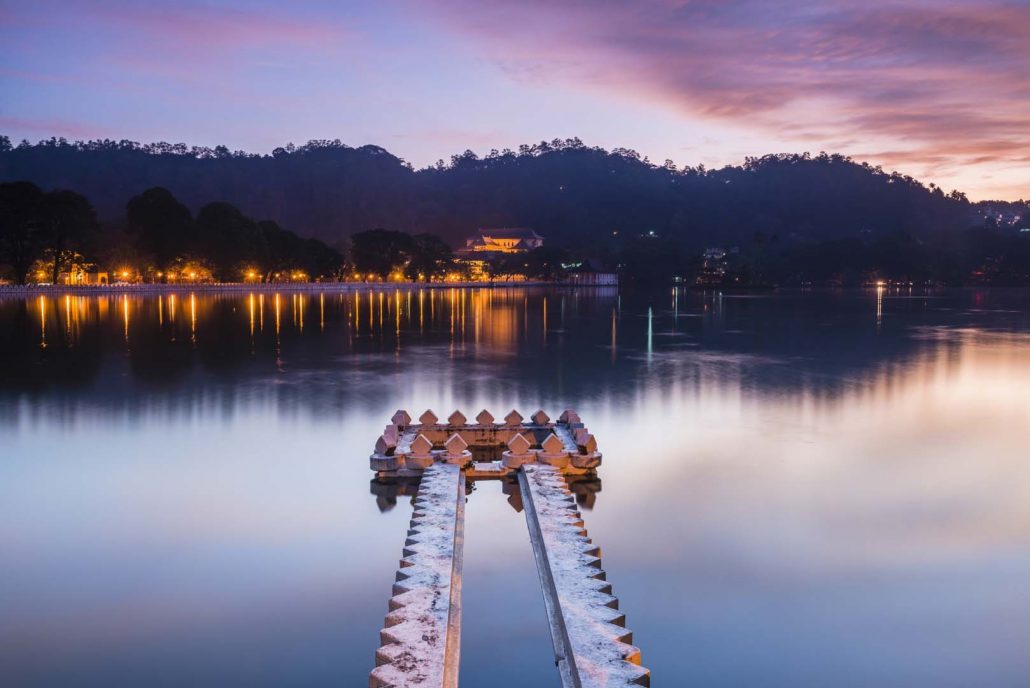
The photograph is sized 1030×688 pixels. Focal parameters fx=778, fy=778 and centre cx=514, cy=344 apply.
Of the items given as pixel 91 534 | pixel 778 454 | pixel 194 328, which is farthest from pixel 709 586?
pixel 194 328

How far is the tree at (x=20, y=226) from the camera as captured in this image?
71188 mm

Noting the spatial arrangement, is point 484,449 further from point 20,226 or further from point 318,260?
point 318,260

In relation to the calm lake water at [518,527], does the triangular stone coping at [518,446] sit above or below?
above

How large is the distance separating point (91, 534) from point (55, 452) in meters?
4.49

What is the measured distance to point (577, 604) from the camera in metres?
6.59

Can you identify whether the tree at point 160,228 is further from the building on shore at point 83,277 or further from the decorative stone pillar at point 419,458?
the decorative stone pillar at point 419,458

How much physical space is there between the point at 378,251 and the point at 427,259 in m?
9.72

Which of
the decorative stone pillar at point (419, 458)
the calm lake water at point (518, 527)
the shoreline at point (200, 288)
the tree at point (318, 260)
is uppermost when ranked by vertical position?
the tree at point (318, 260)

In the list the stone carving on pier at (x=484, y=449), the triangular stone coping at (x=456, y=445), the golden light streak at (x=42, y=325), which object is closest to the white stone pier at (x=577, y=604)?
the stone carving on pier at (x=484, y=449)

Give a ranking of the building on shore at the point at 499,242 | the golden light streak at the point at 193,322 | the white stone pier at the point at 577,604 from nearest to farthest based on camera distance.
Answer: the white stone pier at the point at 577,604, the golden light streak at the point at 193,322, the building on shore at the point at 499,242

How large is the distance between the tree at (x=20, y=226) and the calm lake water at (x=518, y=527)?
59.5 meters

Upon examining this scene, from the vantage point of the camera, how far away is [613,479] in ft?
37.8

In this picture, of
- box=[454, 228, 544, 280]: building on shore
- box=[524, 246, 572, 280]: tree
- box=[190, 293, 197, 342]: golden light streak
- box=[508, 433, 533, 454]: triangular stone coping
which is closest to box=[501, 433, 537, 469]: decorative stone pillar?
box=[508, 433, 533, 454]: triangular stone coping

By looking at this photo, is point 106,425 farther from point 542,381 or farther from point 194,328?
point 194,328
